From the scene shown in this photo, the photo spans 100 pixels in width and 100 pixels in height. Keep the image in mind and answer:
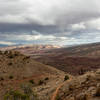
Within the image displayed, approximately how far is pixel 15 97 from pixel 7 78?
2374cm

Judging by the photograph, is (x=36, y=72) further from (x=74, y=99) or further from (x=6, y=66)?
(x=74, y=99)

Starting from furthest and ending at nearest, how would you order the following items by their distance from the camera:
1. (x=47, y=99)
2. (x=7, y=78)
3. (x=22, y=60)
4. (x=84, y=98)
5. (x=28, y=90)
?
1. (x=22, y=60)
2. (x=7, y=78)
3. (x=28, y=90)
4. (x=47, y=99)
5. (x=84, y=98)

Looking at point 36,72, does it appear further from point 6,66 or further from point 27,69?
point 6,66

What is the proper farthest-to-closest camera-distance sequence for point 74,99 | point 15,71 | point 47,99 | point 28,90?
point 15,71 → point 28,90 → point 47,99 → point 74,99

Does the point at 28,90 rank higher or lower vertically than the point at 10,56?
lower

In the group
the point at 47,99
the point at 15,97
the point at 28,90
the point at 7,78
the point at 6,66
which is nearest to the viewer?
the point at 47,99

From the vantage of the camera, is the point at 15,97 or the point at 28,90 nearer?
the point at 15,97

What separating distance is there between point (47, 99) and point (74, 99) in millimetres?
6351

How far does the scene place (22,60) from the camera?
60969 millimetres

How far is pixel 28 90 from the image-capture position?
91.8 ft

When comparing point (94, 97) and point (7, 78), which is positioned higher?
point (94, 97)

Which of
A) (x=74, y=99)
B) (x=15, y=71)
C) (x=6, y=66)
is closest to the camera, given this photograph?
(x=74, y=99)

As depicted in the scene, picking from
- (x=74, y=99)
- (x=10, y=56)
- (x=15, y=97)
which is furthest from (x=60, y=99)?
(x=10, y=56)

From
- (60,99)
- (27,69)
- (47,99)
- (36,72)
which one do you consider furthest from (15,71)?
(60,99)
